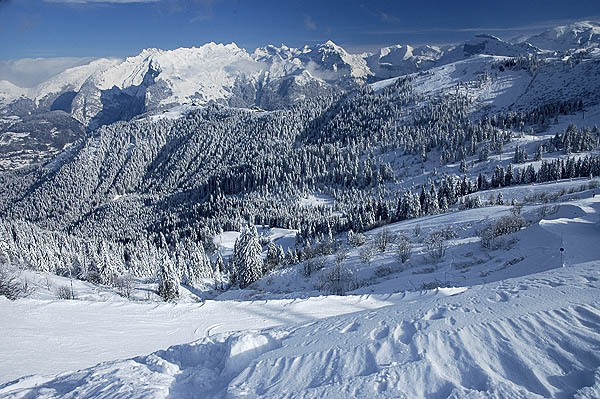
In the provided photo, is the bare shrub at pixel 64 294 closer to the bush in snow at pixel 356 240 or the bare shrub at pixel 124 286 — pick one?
the bare shrub at pixel 124 286

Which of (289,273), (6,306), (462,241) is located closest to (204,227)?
(289,273)

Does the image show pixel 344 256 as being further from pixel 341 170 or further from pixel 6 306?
pixel 341 170

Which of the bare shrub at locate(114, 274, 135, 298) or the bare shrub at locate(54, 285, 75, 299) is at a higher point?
the bare shrub at locate(54, 285, 75, 299)

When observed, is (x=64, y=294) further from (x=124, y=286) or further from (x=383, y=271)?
(x=383, y=271)

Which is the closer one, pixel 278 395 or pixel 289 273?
pixel 278 395

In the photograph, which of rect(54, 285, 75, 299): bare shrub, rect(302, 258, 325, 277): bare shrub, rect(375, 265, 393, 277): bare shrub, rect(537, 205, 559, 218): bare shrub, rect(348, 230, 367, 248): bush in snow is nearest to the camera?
rect(54, 285, 75, 299): bare shrub

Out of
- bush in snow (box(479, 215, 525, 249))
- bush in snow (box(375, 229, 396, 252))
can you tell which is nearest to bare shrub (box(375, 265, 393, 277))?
bush in snow (box(375, 229, 396, 252))

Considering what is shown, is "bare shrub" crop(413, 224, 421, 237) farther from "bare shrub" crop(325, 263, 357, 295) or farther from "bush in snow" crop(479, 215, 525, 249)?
"bare shrub" crop(325, 263, 357, 295)

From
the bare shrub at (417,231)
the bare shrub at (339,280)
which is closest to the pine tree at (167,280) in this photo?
the bare shrub at (339,280)
